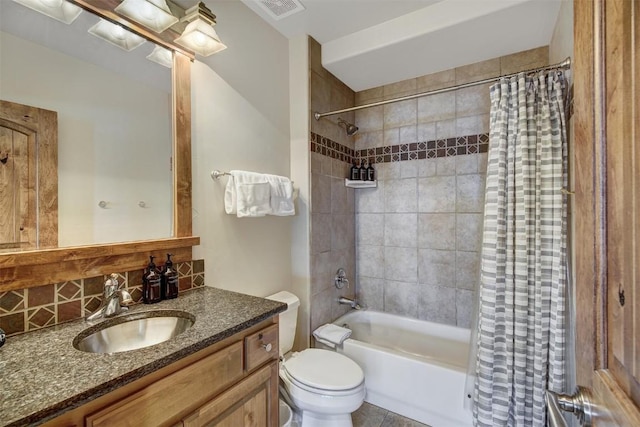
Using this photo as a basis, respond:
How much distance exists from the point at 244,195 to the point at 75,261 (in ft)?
2.57

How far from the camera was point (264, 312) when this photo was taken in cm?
115

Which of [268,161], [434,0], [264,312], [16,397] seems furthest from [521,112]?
[16,397]

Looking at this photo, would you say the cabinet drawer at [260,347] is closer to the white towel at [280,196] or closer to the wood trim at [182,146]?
the wood trim at [182,146]

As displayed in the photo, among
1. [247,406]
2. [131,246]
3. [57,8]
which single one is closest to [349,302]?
[247,406]

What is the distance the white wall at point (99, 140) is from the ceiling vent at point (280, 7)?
32.4 inches

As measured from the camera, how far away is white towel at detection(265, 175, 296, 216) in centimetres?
179

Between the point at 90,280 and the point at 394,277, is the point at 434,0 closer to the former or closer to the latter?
the point at 394,277

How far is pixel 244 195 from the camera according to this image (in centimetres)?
162

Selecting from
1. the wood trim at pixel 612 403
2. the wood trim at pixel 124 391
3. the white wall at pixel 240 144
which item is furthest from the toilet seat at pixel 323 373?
the wood trim at pixel 612 403

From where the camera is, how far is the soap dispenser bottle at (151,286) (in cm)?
124

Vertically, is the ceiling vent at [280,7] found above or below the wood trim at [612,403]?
above

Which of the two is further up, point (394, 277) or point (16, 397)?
point (16, 397)

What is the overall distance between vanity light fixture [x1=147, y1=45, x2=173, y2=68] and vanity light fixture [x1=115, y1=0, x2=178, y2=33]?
8cm

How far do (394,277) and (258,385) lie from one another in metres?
1.71
